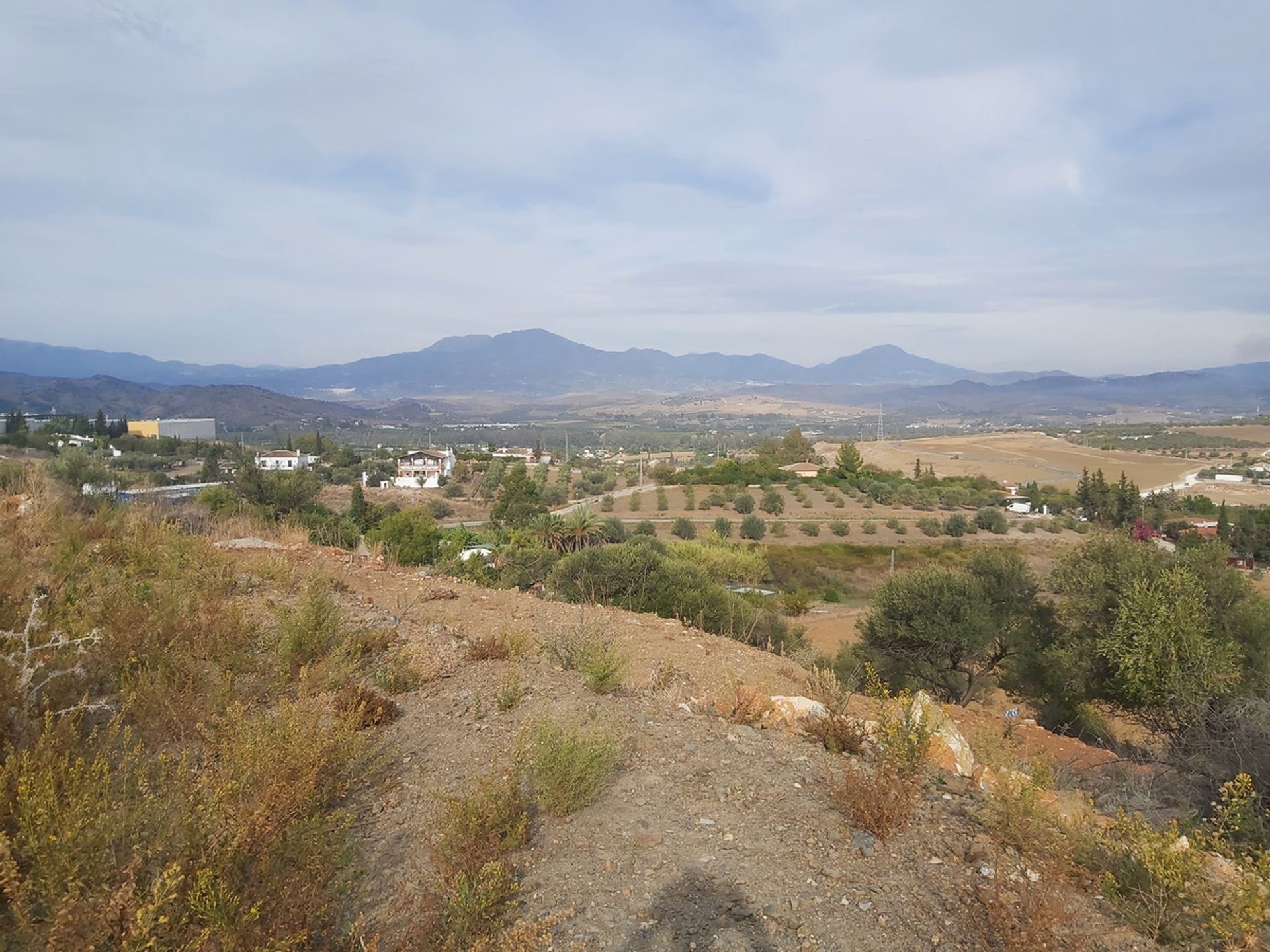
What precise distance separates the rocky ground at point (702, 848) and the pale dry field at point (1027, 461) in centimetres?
7459

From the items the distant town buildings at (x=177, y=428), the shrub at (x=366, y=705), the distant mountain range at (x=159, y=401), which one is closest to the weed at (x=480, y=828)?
the shrub at (x=366, y=705)

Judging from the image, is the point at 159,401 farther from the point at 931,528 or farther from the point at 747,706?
the point at 747,706

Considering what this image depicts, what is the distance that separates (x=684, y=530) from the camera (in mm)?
41750

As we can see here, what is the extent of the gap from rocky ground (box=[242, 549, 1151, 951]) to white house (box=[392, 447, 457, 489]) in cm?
5797

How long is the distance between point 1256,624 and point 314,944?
1624 centimetres

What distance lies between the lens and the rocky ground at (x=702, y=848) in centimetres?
305

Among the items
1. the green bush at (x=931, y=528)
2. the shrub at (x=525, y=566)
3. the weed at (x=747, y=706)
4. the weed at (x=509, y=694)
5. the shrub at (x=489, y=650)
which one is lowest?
the green bush at (x=931, y=528)

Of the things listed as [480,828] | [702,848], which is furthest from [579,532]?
[480,828]

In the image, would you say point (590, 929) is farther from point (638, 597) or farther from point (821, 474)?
point (821, 474)

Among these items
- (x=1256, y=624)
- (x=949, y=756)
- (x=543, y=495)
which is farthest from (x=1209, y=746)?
(x=543, y=495)

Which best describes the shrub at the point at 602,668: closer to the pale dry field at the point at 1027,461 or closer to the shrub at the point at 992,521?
the shrub at the point at 992,521

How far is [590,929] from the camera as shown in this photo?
295 cm

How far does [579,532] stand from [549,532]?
43.9 inches

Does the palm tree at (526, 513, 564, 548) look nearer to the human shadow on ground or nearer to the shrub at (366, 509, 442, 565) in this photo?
the shrub at (366, 509, 442, 565)
